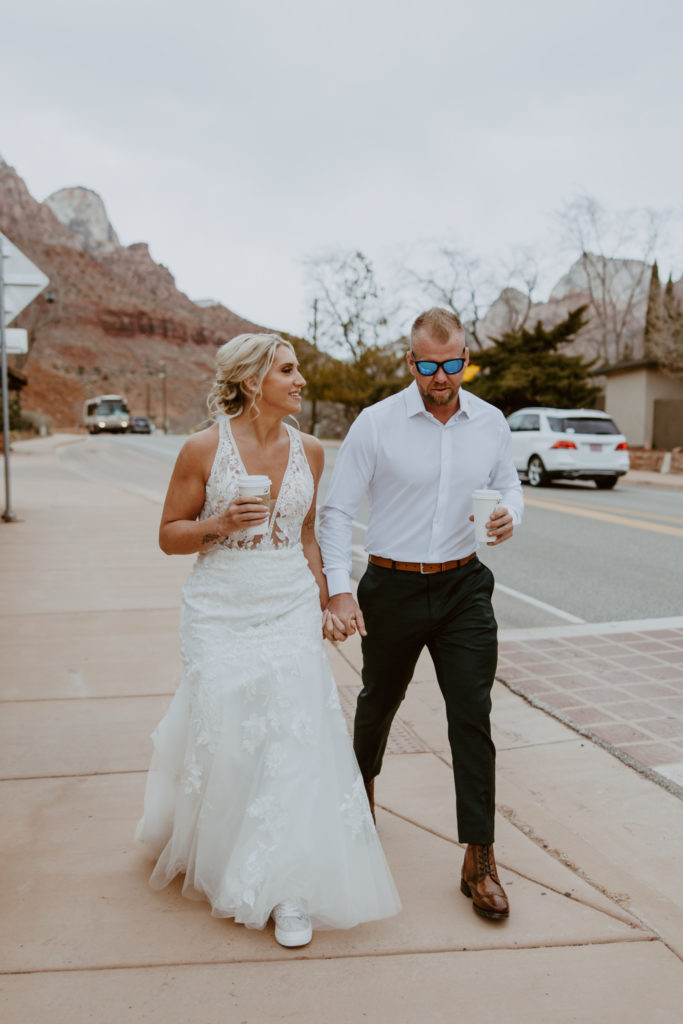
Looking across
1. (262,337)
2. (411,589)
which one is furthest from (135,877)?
(262,337)

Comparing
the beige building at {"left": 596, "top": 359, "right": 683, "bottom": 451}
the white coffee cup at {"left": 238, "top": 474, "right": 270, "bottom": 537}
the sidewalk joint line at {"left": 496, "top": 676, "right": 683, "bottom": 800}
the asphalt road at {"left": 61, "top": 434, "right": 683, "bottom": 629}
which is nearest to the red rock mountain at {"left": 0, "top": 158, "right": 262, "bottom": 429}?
the beige building at {"left": 596, "top": 359, "right": 683, "bottom": 451}

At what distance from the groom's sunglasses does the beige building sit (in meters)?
30.2

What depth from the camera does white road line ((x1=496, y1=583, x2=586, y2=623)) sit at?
24.9ft

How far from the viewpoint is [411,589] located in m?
3.23

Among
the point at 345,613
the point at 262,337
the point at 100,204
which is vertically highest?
the point at 100,204

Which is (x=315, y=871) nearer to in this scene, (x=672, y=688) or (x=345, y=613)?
(x=345, y=613)

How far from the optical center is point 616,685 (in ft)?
18.5

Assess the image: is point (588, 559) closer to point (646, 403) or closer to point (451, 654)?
point (451, 654)

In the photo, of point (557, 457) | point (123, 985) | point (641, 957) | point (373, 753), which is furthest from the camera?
point (557, 457)

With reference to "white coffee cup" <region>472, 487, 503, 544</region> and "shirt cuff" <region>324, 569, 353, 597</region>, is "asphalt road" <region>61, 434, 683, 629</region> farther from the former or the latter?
"white coffee cup" <region>472, 487, 503, 544</region>

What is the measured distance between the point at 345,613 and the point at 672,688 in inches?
125

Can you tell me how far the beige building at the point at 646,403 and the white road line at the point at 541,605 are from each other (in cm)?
2456

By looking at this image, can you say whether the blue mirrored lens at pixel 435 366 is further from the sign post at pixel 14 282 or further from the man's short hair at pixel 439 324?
the sign post at pixel 14 282

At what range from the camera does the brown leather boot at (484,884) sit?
9.64ft
